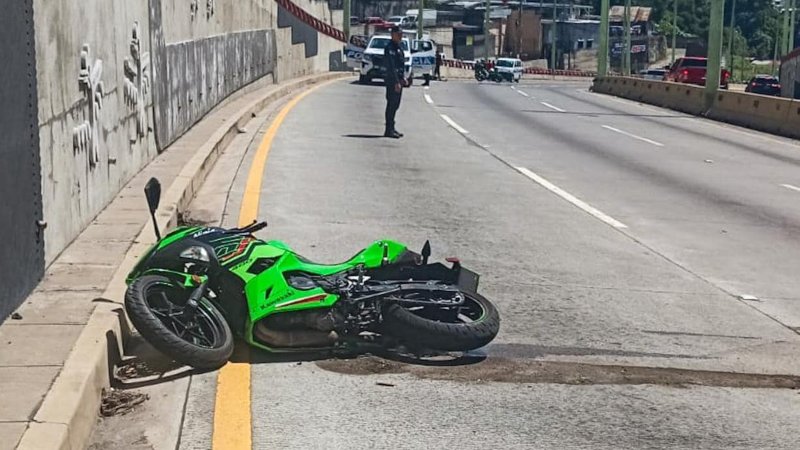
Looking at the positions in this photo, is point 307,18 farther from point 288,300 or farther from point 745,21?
point 745,21

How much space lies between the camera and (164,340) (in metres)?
6.00

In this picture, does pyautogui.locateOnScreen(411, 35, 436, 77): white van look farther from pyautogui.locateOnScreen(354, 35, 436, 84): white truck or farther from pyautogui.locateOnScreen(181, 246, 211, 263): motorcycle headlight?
pyautogui.locateOnScreen(181, 246, 211, 263): motorcycle headlight

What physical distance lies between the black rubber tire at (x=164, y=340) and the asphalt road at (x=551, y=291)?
13cm

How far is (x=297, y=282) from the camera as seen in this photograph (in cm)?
668

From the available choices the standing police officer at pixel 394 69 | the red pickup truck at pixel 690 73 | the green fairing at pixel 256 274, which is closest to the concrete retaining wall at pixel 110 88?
the green fairing at pixel 256 274

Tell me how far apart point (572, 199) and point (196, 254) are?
8304mm

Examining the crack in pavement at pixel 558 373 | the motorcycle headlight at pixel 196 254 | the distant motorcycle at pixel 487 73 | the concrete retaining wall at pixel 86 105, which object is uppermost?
the concrete retaining wall at pixel 86 105

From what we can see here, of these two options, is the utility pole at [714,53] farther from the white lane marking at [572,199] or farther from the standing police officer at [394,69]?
the white lane marking at [572,199]

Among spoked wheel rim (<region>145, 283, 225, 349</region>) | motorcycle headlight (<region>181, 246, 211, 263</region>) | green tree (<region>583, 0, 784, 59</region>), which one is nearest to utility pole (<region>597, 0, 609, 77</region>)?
motorcycle headlight (<region>181, 246, 211, 263</region>)

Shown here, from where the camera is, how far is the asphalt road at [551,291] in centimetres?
571

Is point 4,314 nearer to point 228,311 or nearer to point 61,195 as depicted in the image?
point 228,311

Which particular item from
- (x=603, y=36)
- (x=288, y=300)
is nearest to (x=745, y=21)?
(x=603, y=36)

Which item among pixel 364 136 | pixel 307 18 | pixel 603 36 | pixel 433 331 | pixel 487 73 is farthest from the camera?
pixel 487 73

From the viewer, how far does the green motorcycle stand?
6.34 m
